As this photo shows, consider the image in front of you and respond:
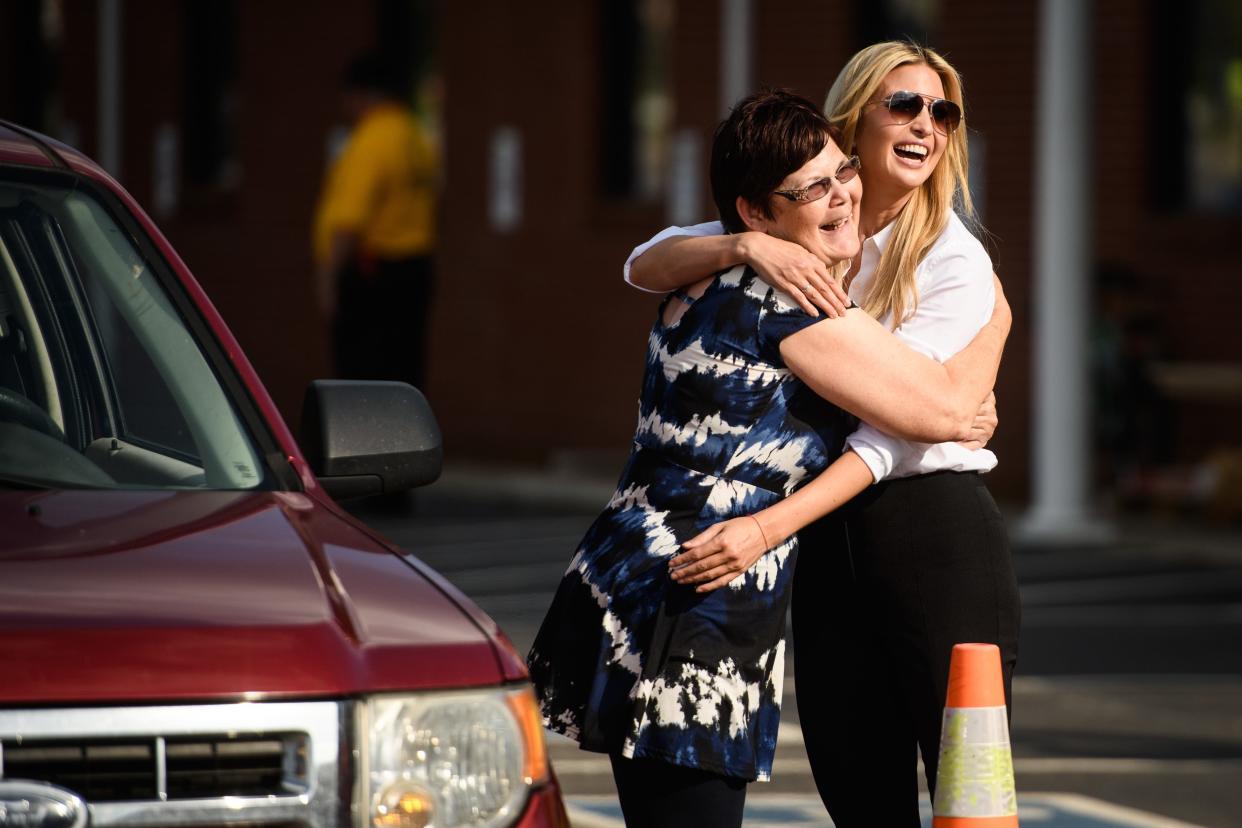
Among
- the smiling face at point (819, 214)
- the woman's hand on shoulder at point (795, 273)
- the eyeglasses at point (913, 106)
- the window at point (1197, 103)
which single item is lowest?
the woman's hand on shoulder at point (795, 273)

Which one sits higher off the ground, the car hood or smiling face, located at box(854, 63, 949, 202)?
smiling face, located at box(854, 63, 949, 202)

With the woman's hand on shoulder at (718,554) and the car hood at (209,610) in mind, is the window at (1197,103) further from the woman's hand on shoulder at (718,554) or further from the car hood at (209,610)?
the car hood at (209,610)

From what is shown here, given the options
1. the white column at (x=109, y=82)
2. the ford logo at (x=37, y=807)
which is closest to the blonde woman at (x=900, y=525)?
the ford logo at (x=37, y=807)

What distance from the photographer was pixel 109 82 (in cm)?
2144

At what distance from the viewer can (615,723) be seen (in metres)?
3.96

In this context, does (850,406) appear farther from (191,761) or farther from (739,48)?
(739,48)

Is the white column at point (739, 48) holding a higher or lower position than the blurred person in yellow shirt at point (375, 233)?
higher

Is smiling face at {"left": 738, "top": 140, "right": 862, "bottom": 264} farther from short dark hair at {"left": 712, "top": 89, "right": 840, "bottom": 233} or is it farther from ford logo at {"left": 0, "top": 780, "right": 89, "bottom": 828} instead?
ford logo at {"left": 0, "top": 780, "right": 89, "bottom": 828}

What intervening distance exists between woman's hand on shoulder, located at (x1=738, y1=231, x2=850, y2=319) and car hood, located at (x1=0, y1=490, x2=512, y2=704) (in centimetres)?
80

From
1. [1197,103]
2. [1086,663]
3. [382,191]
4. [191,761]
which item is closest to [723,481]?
[191,761]

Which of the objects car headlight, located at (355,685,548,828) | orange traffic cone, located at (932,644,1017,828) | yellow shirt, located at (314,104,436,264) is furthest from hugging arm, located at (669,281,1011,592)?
yellow shirt, located at (314,104,436,264)

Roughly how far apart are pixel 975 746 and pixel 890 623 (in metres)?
0.32

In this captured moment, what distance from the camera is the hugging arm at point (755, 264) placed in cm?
392

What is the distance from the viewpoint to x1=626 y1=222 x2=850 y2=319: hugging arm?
12.9 feet
